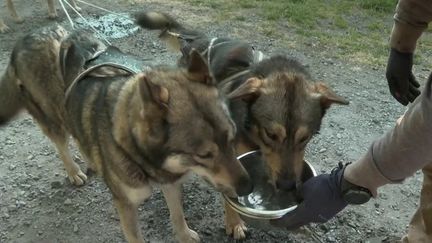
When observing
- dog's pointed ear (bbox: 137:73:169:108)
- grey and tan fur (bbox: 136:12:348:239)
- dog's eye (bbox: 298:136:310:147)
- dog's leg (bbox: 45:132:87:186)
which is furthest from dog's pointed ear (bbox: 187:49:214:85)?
dog's leg (bbox: 45:132:87:186)

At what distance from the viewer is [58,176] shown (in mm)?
3947

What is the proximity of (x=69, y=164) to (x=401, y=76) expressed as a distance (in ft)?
8.08

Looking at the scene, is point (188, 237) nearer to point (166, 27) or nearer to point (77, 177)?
point (77, 177)

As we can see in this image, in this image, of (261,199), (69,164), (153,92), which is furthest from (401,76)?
(69,164)

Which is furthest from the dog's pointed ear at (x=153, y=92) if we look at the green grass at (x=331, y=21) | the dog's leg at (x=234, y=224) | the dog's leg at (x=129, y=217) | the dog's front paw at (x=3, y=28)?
the dog's front paw at (x=3, y=28)

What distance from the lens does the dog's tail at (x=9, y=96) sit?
3.37 meters

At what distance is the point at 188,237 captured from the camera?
3291 mm

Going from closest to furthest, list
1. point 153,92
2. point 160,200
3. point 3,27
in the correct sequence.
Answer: point 153,92, point 160,200, point 3,27

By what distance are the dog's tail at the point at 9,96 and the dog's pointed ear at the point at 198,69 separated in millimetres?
1517

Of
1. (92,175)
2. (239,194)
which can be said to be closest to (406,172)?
(239,194)

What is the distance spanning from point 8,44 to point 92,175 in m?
3.13

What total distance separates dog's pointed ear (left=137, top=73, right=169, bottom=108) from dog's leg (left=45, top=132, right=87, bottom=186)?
1524 mm

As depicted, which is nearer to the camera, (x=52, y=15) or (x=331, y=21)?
(x=331, y=21)

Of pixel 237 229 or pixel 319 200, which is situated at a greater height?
pixel 319 200
